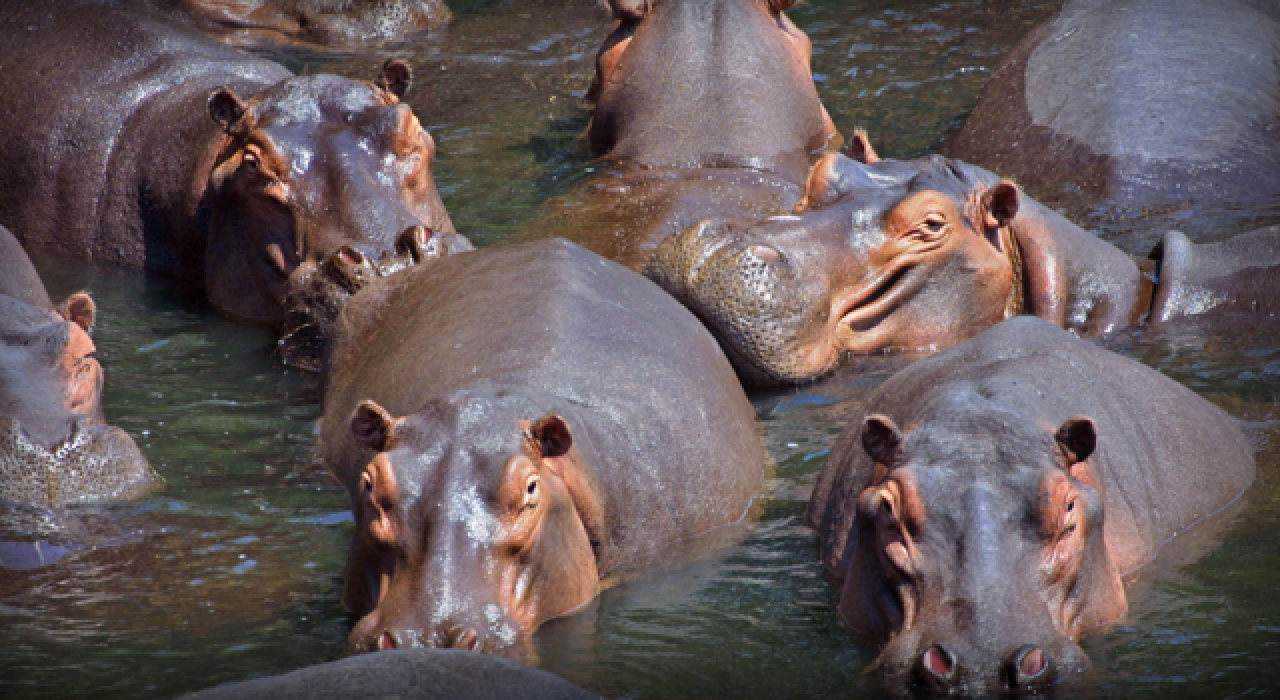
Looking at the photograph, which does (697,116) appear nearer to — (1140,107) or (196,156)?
(1140,107)

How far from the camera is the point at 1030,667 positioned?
4484 millimetres

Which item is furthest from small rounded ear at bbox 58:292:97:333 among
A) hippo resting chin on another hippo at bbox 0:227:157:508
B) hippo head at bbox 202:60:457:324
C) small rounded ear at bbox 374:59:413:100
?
small rounded ear at bbox 374:59:413:100

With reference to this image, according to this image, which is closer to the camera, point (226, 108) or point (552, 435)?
point (552, 435)

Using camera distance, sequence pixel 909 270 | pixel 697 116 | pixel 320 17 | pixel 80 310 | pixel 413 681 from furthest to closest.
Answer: pixel 320 17
pixel 697 116
pixel 909 270
pixel 80 310
pixel 413 681

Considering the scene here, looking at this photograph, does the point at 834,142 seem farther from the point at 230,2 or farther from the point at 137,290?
the point at 230,2

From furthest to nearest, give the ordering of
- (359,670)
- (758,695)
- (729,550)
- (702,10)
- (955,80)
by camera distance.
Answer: (955,80)
(702,10)
(729,550)
(758,695)
(359,670)

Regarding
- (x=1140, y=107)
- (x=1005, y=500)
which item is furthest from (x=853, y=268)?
(x=1140, y=107)

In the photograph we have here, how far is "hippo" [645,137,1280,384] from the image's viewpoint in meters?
7.36

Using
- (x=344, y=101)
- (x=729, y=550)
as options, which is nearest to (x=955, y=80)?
(x=344, y=101)

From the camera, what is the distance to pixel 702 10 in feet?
34.1

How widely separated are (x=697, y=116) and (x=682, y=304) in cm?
280

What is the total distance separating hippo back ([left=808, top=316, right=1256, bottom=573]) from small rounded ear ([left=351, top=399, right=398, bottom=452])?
147 cm

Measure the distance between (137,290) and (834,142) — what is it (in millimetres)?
4116

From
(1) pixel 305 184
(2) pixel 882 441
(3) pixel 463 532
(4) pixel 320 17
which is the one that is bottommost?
(4) pixel 320 17
